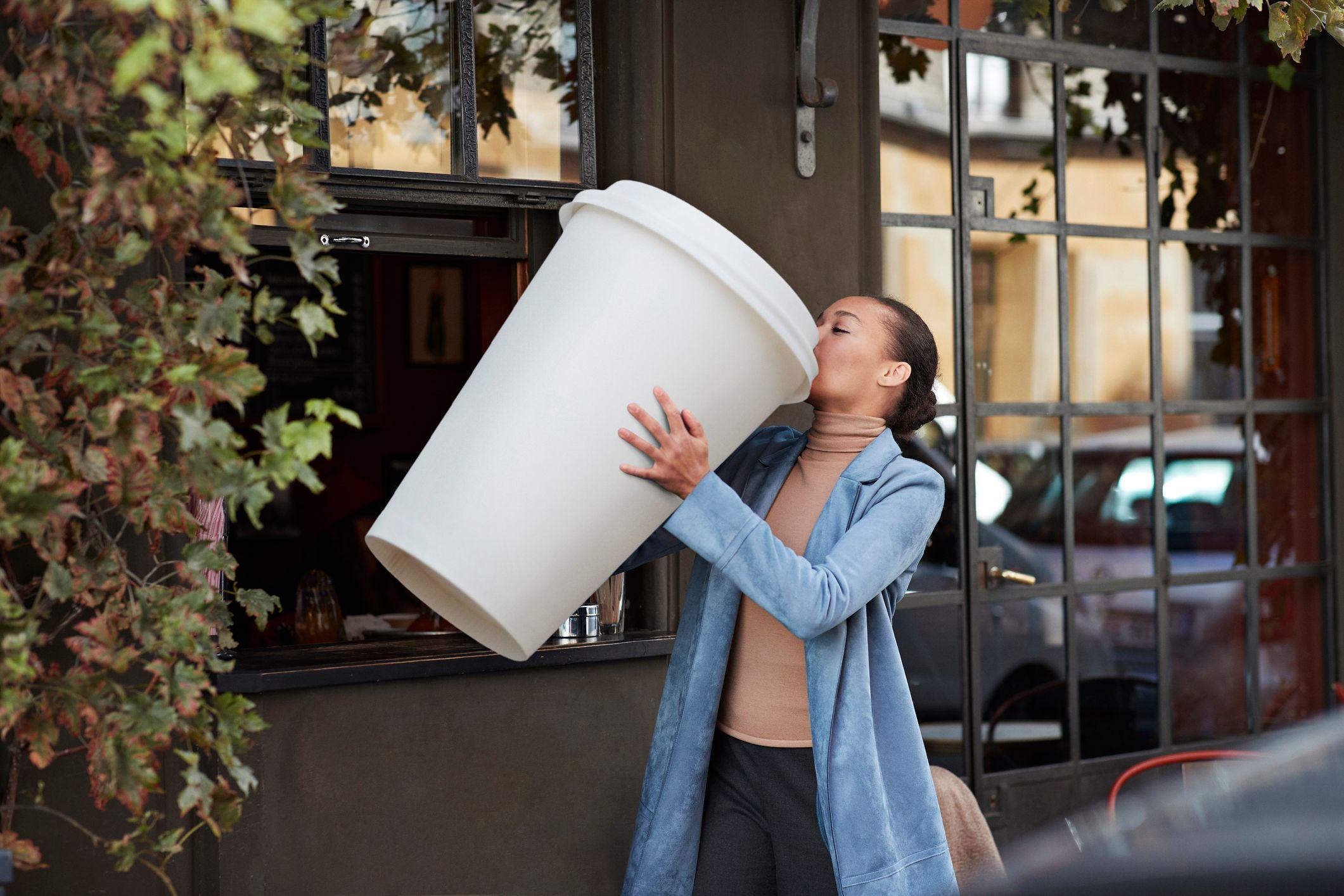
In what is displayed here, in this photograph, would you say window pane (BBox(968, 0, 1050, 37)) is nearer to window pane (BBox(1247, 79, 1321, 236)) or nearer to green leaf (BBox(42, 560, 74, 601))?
window pane (BBox(1247, 79, 1321, 236))

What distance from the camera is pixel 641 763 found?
2.93m

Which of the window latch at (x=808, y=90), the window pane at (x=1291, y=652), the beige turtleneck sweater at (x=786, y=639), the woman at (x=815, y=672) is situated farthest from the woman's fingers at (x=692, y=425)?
the window pane at (x=1291, y=652)

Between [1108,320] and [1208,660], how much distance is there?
121 centimetres

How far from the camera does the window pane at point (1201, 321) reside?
407 cm

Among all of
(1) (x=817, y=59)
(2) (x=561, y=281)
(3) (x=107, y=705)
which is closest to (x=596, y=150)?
(1) (x=817, y=59)

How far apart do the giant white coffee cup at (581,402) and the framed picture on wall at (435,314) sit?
349 cm

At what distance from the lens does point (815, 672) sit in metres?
2.01

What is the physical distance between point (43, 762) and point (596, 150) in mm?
1937

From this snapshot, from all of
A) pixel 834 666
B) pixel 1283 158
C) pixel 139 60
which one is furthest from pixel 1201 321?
pixel 139 60

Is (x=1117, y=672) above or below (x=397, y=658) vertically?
below

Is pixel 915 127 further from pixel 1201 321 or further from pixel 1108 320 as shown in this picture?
pixel 1201 321

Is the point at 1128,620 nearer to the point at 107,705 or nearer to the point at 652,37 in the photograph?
the point at 652,37

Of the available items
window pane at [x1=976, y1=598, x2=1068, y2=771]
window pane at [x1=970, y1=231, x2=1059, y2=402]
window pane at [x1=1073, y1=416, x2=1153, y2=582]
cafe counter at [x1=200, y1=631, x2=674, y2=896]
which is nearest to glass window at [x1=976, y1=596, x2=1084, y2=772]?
window pane at [x1=976, y1=598, x2=1068, y2=771]

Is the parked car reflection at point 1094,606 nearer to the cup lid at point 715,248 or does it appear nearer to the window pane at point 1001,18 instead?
the window pane at point 1001,18
